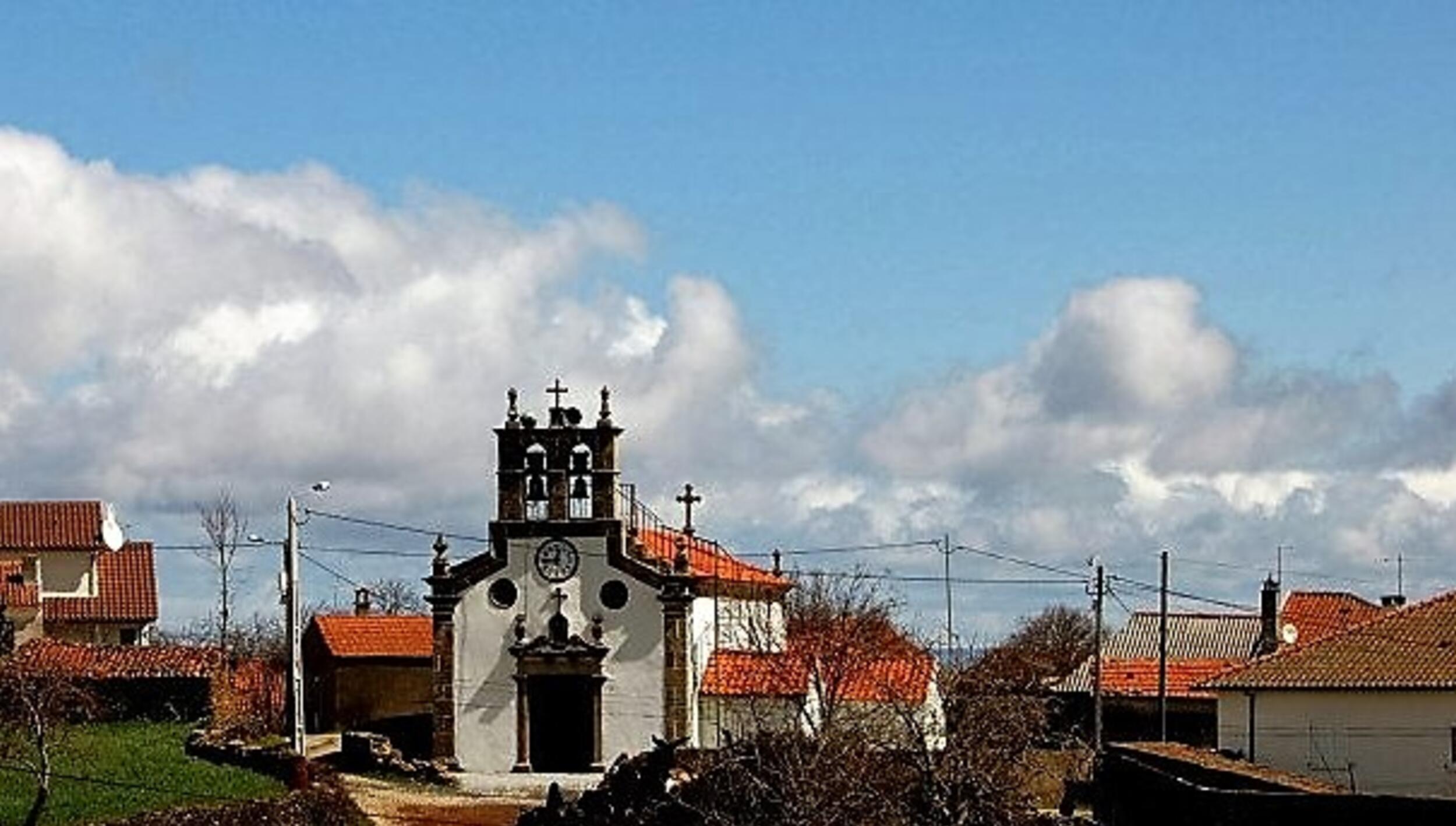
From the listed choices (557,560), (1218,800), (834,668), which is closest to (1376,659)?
(834,668)

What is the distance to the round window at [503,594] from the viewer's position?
66.0m

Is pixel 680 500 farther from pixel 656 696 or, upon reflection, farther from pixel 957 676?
pixel 957 676

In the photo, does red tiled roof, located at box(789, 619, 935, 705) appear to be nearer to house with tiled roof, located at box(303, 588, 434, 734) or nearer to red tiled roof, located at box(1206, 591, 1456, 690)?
red tiled roof, located at box(1206, 591, 1456, 690)

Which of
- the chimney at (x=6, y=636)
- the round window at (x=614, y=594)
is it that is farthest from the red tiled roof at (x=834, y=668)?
the chimney at (x=6, y=636)

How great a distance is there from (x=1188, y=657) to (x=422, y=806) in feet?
123

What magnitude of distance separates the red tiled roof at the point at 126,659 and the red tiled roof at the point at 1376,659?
25.4 metres

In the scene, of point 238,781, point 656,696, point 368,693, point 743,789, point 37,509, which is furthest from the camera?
point 37,509

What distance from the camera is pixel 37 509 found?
87.8 meters

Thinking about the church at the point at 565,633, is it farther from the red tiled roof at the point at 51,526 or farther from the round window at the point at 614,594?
the red tiled roof at the point at 51,526

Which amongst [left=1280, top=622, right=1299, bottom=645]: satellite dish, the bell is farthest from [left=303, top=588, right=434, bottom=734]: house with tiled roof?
[left=1280, top=622, right=1299, bottom=645]: satellite dish

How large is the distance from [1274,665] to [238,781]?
21524 mm

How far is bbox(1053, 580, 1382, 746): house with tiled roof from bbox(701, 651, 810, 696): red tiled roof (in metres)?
9.80

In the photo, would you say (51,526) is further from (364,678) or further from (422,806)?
(422,806)

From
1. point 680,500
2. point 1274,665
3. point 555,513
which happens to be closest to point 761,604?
point 680,500
